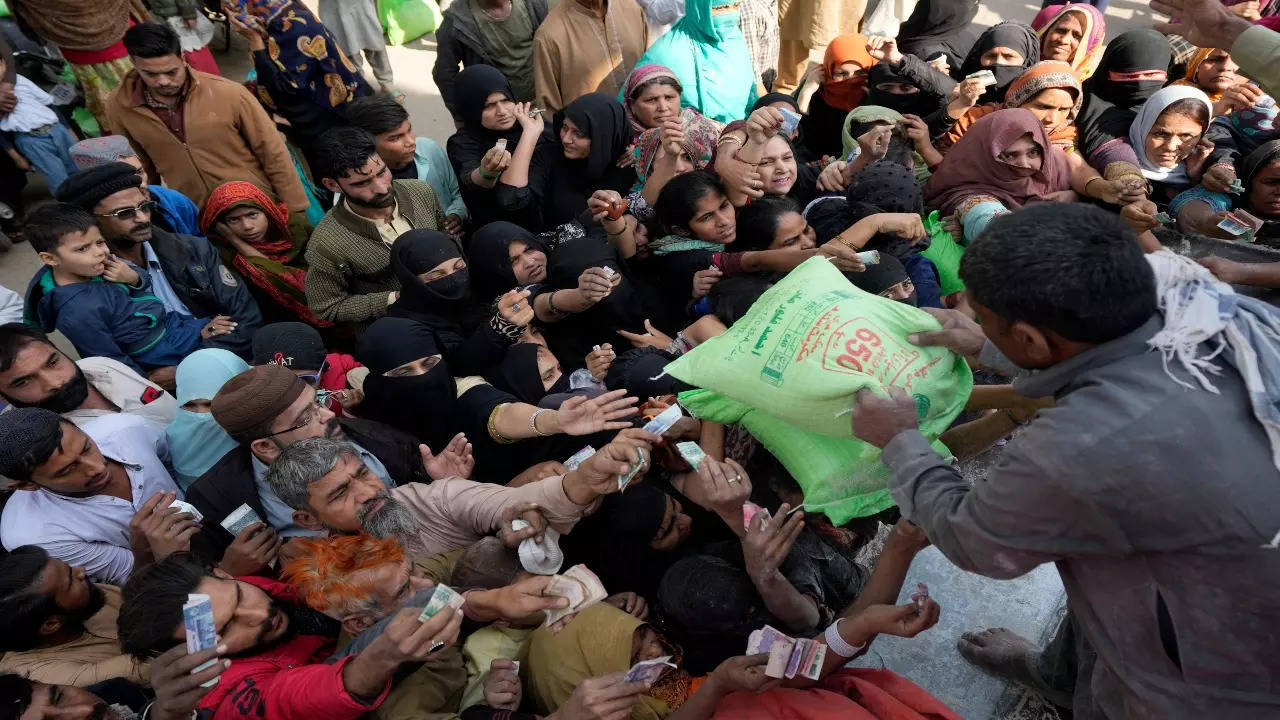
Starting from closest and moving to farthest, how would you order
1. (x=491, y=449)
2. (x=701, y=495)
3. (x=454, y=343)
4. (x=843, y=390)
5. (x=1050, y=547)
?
(x=1050, y=547) → (x=843, y=390) → (x=701, y=495) → (x=491, y=449) → (x=454, y=343)

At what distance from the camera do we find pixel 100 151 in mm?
3805

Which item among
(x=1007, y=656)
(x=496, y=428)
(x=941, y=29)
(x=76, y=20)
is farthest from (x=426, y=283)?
(x=941, y=29)

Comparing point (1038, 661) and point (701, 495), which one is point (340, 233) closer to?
point (701, 495)

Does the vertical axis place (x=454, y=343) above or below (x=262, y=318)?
above

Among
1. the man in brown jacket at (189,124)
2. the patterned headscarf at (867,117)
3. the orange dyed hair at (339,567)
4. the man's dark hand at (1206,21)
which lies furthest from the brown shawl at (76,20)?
the man's dark hand at (1206,21)

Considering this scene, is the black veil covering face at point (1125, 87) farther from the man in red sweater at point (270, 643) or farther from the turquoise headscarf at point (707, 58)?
the man in red sweater at point (270, 643)

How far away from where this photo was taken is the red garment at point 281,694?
1894mm

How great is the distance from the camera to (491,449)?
10.00ft

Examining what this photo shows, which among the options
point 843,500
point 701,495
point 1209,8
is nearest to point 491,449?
point 701,495

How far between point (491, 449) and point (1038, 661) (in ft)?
6.87

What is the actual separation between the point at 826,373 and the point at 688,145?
7.25ft

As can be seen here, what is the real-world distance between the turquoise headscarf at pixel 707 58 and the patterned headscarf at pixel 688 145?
643 mm

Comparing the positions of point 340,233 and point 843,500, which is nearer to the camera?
point 843,500

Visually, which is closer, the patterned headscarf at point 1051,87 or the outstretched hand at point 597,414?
the outstretched hand at point 597,414
